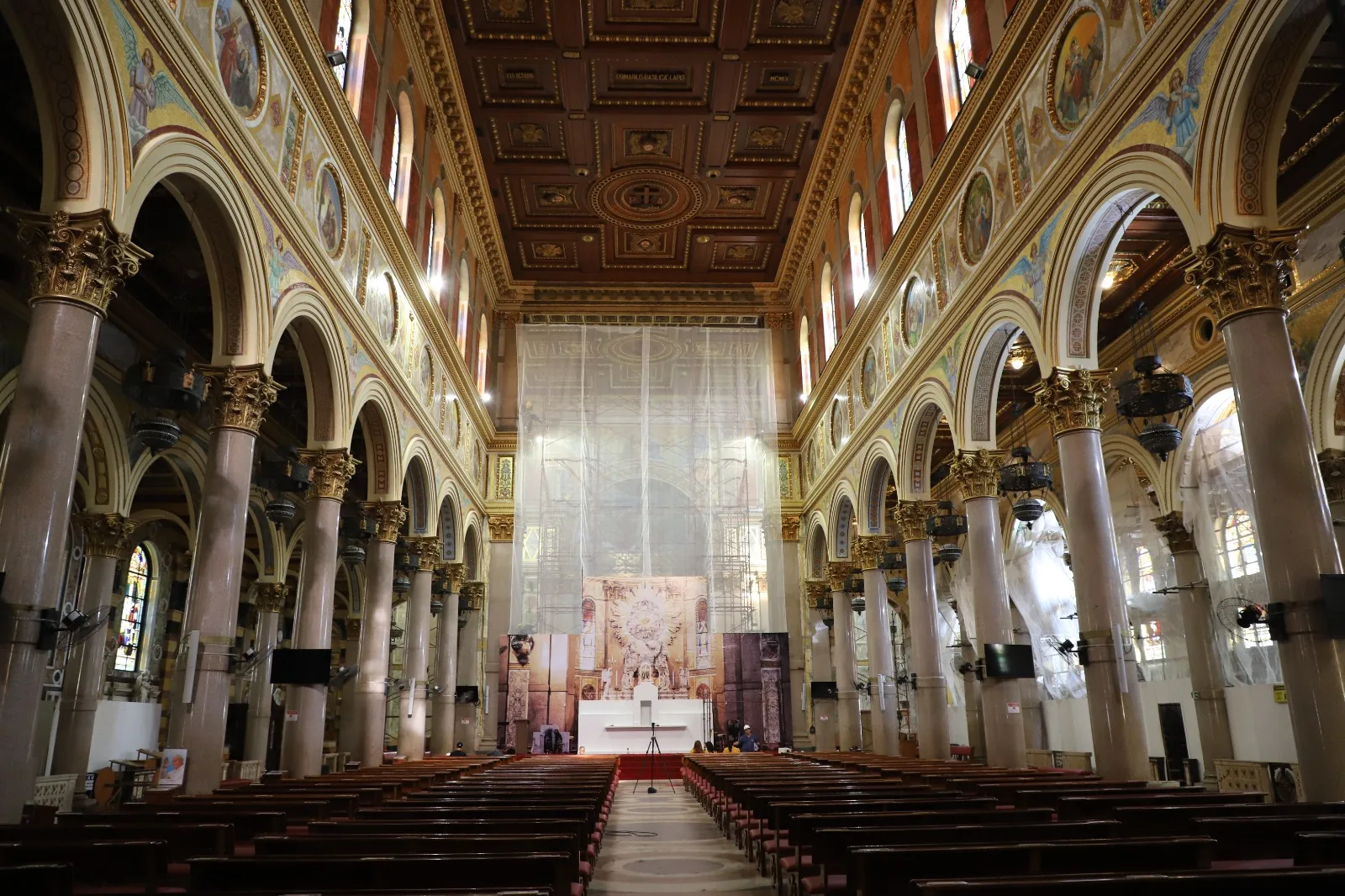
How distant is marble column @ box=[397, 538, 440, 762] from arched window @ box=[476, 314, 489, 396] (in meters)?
7.07

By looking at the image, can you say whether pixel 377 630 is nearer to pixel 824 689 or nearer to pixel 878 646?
pixel 878 646

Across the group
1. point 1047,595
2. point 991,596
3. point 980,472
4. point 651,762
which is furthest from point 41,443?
point 1047,595

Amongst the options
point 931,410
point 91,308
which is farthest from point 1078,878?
point 931,410

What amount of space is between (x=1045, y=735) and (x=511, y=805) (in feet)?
70.5

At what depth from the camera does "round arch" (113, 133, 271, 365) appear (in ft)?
33.8

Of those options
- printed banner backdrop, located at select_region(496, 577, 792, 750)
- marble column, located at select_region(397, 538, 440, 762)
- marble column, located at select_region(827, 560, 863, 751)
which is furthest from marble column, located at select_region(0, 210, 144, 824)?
marble column, located at select_region(827, 560, 863, 751)

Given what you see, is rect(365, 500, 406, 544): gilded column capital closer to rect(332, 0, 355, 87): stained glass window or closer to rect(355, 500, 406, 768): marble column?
rect(355, 500, 406, 768): marble column

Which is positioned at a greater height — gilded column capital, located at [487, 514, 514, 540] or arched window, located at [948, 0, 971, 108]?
arched window, located at [948, 0, 971, 108]

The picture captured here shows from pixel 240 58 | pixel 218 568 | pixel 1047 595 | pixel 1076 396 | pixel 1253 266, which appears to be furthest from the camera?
pixel 1047 595

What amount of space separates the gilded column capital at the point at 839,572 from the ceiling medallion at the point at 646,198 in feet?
37.8

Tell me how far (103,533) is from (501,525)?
557 inches

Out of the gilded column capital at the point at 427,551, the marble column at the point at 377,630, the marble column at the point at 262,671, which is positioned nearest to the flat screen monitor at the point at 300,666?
the marble column at the point at 377,630

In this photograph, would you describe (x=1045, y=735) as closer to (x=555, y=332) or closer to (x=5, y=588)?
(x=555, y=332)

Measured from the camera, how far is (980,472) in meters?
15.6
